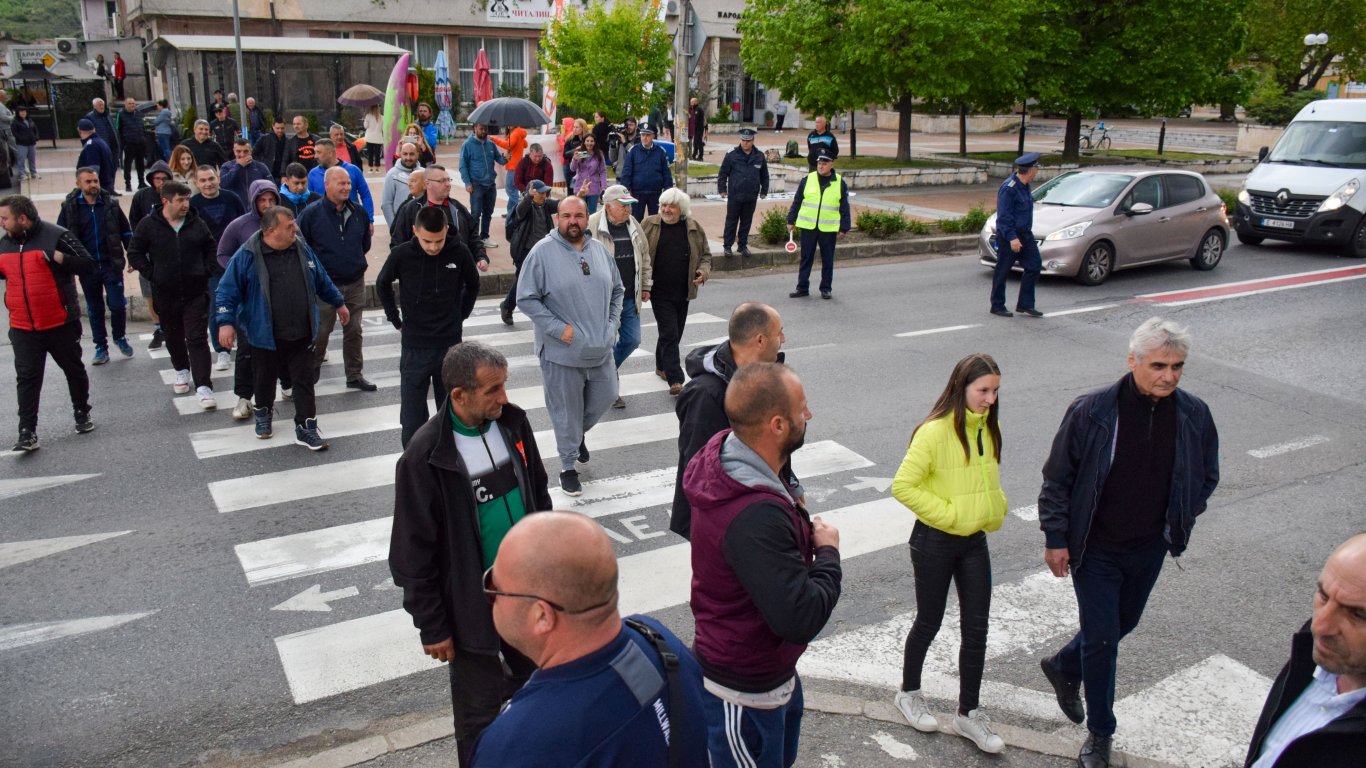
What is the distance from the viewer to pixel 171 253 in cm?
891

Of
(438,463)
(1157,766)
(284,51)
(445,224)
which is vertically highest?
(284,51)

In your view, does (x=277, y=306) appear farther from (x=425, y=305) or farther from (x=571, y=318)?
(x=571, y=318)

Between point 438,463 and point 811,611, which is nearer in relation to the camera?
point 811,611

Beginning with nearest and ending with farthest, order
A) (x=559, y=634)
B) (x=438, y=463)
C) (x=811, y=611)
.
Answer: (x=559, y=634), (x=811, y=611), (x=438, y=463)

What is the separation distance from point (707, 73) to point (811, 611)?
146 feet

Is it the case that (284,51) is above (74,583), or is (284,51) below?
above

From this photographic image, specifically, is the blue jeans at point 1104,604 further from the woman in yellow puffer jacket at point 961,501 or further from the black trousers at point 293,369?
the black trousers at point 293,369

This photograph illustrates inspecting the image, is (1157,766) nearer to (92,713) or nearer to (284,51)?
(92,713)

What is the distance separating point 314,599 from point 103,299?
6162 millimetres

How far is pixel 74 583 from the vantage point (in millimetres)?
6102

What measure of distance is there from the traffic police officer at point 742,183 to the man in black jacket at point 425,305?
907 cm

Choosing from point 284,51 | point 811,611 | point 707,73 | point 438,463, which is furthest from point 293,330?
point 707,73

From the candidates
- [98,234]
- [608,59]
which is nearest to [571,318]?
[98,234]

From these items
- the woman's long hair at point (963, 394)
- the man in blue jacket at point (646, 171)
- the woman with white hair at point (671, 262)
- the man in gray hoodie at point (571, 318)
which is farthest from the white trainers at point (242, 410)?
the man in blue jacket at point (646, 171)
